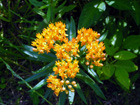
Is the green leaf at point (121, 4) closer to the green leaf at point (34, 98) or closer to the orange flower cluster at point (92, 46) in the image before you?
the orange flower cluster at point (92, 46)

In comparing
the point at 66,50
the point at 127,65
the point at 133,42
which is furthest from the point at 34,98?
the point at 133,42

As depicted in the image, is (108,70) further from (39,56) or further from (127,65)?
(39,56)

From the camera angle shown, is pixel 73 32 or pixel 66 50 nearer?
pixel 66 50

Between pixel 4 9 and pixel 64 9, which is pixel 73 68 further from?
pixel 4 9

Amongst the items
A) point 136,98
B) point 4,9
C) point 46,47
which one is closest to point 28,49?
point 46,47

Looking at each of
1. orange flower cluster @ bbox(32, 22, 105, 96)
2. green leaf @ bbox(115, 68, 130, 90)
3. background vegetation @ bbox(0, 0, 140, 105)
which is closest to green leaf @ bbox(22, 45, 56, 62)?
background vegetation @ bbox(0, 0, 140, 105)

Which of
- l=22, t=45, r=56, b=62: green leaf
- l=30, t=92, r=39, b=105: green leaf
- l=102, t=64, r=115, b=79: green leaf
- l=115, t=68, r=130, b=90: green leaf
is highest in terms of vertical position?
l=22, t=45, r=56, b=62: green leaf

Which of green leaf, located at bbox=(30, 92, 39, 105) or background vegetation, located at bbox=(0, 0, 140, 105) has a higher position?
background vegetation, located at bbox=(0, 0, 140, 105)

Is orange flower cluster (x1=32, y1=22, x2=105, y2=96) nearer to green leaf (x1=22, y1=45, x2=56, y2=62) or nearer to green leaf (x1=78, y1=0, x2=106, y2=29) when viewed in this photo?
green leaf (x1=22, y1=45, x2=56, y2=62)
